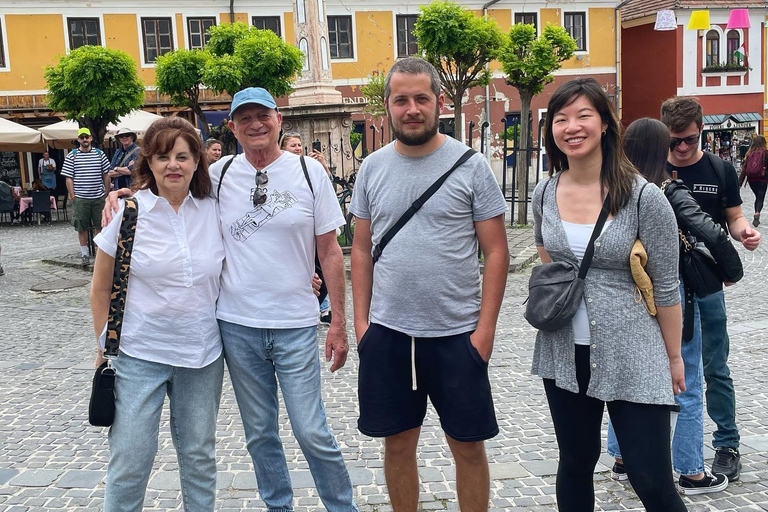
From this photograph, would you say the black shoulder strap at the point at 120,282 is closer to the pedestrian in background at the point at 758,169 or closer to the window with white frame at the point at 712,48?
the pedestrian in background at the point at 758,169

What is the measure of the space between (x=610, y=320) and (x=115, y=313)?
1.89m

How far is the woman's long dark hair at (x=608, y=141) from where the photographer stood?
2.92 meters

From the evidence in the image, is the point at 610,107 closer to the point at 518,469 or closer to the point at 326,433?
the point at 326,433

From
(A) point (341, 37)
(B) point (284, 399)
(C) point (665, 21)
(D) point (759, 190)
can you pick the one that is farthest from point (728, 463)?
(A) point (341, 37)

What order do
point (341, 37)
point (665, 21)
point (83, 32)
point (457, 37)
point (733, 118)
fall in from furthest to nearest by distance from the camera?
point (733, 118) < point (341, 37) < point (665, 21) < point (83, 32) < point (457, 37)

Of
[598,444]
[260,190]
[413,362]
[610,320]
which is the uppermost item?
[260,190]

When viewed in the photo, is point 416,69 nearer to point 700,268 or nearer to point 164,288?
point 164,288

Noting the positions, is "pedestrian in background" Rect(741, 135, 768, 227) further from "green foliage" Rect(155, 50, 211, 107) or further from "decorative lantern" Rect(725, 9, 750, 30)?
"green foliage" Rect(155, 50, 211, 107)

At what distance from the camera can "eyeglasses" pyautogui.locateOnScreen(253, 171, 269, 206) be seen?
3426mm

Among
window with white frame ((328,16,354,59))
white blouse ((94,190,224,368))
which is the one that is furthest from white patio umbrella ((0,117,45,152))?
white blouse ((94,190,224,368))

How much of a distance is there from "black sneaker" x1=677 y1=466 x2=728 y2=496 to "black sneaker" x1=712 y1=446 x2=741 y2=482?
9 centimetres

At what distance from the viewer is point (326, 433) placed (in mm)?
3447

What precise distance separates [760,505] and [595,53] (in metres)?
31.0

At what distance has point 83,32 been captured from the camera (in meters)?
27.6
